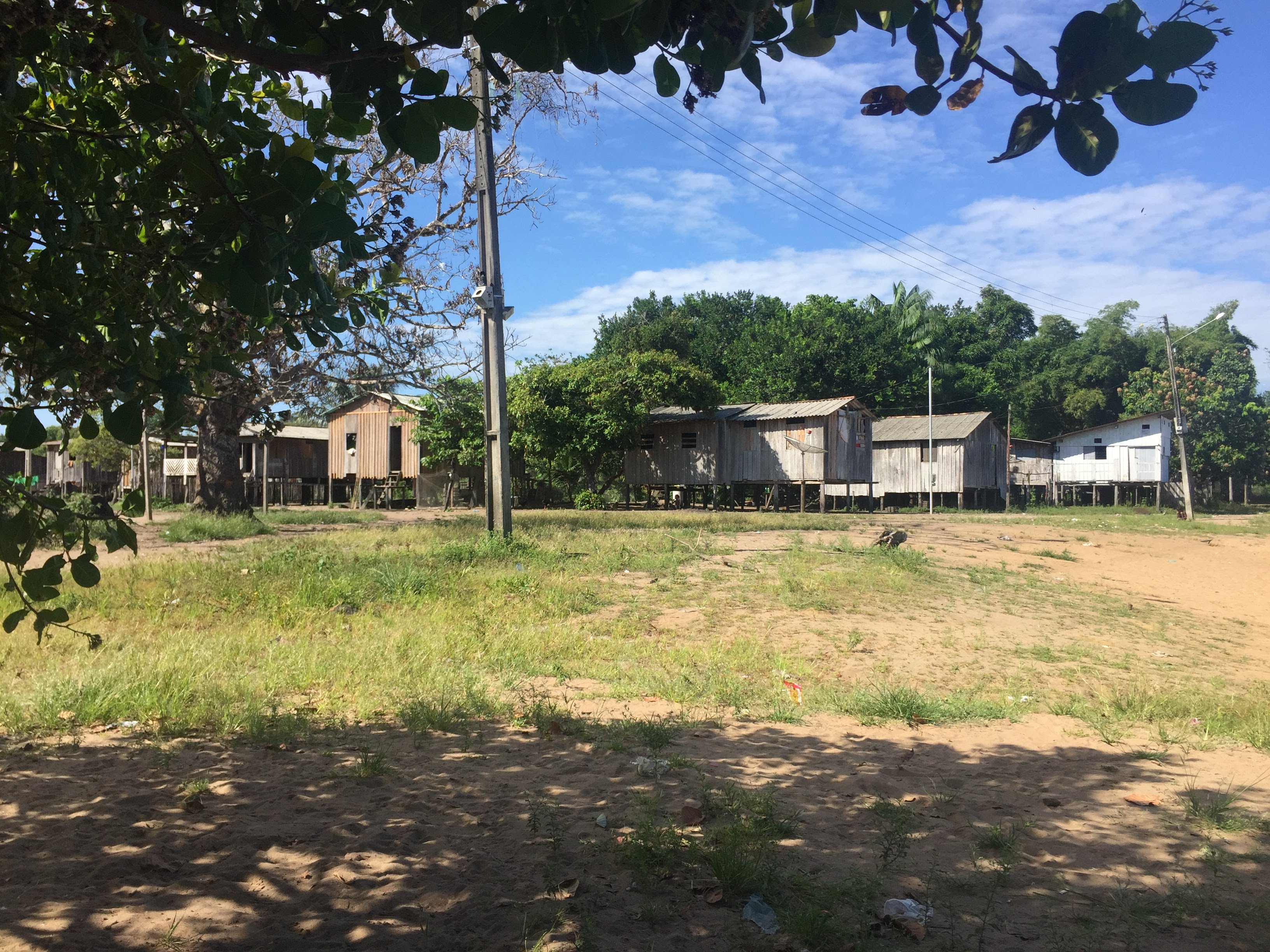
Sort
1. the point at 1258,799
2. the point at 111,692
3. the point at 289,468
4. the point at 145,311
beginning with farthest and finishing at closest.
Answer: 1. the point at 289,468
2. the point at 111,692
3. the point at 1258,799
4. the point at 145,311

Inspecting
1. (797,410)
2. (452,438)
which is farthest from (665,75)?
(452,438)

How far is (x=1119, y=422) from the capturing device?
3784cm

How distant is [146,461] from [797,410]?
2061 centimetres

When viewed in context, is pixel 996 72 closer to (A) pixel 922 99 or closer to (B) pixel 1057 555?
(A) pixel 922 99

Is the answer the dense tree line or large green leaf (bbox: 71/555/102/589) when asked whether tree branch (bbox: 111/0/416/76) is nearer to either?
large green leaf (bbox: 71/555/102/589)

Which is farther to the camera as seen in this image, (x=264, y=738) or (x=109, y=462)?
(x=109, y=462)

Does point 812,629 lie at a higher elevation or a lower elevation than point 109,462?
lower

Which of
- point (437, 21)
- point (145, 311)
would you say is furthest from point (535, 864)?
point (437, 21)

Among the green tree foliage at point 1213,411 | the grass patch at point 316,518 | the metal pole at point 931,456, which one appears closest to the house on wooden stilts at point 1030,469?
the green tree foliage at point 1213,411

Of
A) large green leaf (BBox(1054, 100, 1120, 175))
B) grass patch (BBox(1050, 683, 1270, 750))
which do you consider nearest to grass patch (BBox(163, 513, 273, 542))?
grass patch (BBox(1050, 683, 1270, 750))

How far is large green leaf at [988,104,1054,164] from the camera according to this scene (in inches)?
86.8

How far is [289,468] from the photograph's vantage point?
34188 mm

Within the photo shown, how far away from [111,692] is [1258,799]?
6922mm

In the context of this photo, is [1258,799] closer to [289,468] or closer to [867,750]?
[867,750]
